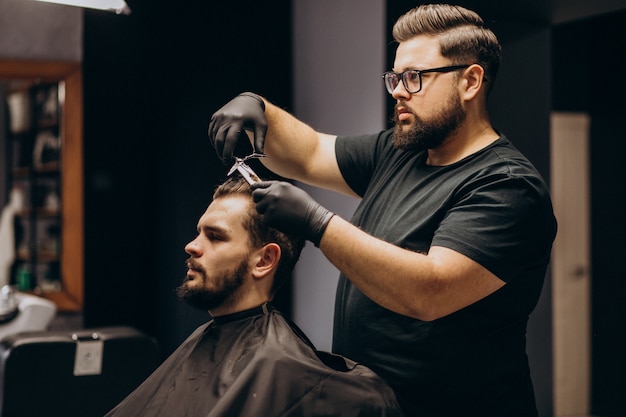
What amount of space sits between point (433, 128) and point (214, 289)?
676 millimetres

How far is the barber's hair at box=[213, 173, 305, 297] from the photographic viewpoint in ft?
6.53

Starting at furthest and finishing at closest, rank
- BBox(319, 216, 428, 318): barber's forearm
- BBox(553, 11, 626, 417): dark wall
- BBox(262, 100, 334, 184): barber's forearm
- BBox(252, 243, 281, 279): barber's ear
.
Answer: BBox(553, 11, 626, 417): dark wall → BBox(262, 100, 334, 184): barber's forearm → BBox(252, 243, 281, 279): barber's ear → BBox(319, 216, 428, 318): barber's forearm

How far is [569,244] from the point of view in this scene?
556cm

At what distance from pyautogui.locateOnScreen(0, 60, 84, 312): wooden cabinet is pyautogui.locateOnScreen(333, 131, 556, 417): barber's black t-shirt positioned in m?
3.00

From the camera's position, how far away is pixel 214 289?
1951mm

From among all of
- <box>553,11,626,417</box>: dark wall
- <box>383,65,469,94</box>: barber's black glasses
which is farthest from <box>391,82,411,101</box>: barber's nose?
<box>553,11,626,417</box>: dark wall

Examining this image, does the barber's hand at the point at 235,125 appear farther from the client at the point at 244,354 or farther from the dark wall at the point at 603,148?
the dark wall at the point at 603,148

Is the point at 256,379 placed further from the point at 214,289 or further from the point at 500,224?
the point at 500,224

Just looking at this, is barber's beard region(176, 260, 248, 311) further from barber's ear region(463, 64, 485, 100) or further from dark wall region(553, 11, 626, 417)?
dark wall region(553, 11, 626, 417)

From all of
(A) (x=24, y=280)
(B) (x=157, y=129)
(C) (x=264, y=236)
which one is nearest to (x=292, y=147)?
(C) (x=264, y=236)

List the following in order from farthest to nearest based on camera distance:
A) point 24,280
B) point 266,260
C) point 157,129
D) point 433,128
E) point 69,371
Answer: point 24,280
point 157,129
point 69,371
point 266,260
point 433,128

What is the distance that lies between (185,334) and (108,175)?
1106 millimetres

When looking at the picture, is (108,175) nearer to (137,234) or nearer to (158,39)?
(137,234)

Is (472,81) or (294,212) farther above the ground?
(472,81)
